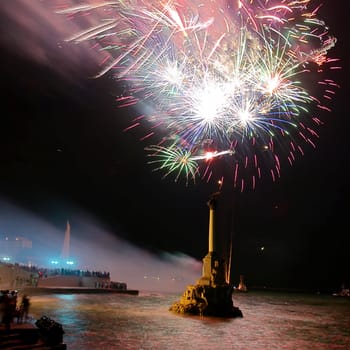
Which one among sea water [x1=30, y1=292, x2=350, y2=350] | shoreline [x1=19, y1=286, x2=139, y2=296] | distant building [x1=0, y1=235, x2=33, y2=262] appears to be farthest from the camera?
distant building [x1=0, y1=235, x2=33, y2=262]

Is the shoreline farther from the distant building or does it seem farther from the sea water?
the distant building

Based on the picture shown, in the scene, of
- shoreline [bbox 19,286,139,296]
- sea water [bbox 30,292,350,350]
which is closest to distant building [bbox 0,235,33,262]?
shoreline [bbox 19,286,139,296]

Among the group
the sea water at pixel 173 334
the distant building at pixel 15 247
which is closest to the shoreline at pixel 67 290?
the sea water at pixel 173 334

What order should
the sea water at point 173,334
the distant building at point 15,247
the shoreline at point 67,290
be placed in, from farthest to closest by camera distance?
the distant building at point 15,247 < the shoreline at point 67,290 < the sea water at point 173,334

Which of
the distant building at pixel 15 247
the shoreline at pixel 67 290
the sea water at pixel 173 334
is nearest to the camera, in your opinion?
the sea water at pixel 173 334

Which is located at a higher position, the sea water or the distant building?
the distant building

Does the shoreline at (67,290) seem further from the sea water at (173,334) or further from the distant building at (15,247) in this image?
the distant building at (15,247)

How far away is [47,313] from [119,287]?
37.8 meters

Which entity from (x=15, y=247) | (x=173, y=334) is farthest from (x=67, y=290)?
(x=15, y=247)

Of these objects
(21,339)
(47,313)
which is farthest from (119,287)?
(21,339)

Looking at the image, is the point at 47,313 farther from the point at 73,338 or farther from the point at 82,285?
the point at 82,285

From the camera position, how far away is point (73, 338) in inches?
773

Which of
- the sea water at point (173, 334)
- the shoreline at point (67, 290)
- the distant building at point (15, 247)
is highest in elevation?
the distant building at point (15, 247)

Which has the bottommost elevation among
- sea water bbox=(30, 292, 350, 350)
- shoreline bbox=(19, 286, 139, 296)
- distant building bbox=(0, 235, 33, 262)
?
sea water bbox=(30, 292, 350, 350)
